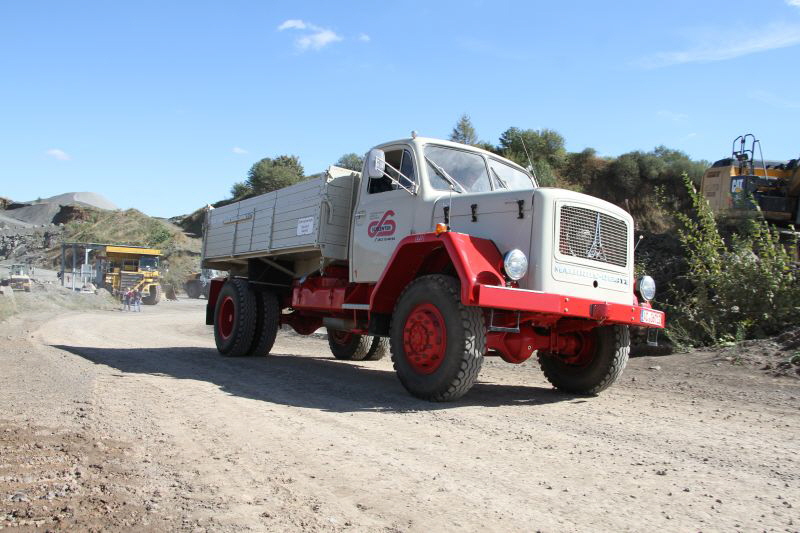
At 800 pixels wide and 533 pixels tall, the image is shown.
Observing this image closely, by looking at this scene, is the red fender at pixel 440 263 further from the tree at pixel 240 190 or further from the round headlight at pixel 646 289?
the tree at pixel 240 190

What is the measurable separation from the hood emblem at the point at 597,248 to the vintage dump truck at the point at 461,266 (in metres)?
0.01

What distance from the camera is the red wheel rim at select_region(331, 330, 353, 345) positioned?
1027 centimetres

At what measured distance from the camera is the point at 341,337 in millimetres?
10391

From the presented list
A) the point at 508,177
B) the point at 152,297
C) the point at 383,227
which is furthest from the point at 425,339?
the point at 152,297

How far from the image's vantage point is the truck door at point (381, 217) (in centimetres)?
695

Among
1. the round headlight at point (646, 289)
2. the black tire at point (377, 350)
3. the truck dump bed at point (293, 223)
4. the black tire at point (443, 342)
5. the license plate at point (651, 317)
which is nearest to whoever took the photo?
the black tire at point (443, 342)

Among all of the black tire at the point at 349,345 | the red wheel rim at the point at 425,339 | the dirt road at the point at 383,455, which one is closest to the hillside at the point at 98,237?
the black tire at the point at 349,345

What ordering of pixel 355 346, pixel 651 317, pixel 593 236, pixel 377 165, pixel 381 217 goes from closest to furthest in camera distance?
1. pixel 593 236
2. pixel 651 317
3. pixel 377 165
4. pixel 381 217
5. pixel 355 346

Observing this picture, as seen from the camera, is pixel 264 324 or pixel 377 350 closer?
pixel 264 324

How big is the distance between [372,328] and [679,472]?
3.83 meters

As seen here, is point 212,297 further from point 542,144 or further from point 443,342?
point 542,144

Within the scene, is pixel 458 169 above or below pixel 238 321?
above

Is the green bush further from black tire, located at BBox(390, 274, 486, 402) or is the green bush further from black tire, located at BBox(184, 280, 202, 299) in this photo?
black tire, located at BBox(184, 280, 202, 299)

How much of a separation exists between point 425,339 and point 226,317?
5.58 m
